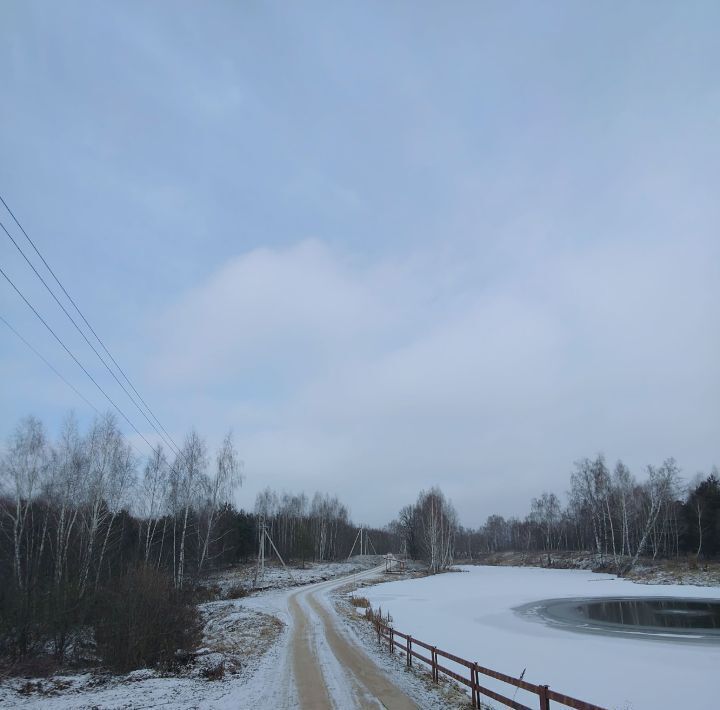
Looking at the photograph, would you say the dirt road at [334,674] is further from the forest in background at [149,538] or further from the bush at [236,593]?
the bush at [236,593]

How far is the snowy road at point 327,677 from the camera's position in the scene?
10901 mm

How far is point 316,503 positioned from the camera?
5064 inches

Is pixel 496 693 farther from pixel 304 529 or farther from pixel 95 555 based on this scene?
pixel 304 529

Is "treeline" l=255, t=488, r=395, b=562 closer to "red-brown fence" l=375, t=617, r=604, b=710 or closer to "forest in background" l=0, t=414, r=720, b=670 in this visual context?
"forest in background" l=0, t=414, r=720, b=670

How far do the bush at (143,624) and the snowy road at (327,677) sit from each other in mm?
3406

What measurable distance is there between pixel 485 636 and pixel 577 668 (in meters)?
7.20

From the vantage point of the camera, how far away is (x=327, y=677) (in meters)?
13.2

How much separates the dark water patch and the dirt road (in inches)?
493

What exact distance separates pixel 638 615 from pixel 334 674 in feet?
77.4

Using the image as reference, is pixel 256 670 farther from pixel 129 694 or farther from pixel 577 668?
pixel 577 668

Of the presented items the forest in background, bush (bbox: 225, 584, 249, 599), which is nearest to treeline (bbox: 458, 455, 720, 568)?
the forest in background

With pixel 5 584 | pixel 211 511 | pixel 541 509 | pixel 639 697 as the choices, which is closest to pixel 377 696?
pixel 639 697

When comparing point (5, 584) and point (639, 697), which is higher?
point (5, 584)

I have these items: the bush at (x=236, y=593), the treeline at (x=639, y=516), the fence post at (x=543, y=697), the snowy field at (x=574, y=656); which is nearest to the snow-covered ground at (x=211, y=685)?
the fence post at (x=543, y=697)
